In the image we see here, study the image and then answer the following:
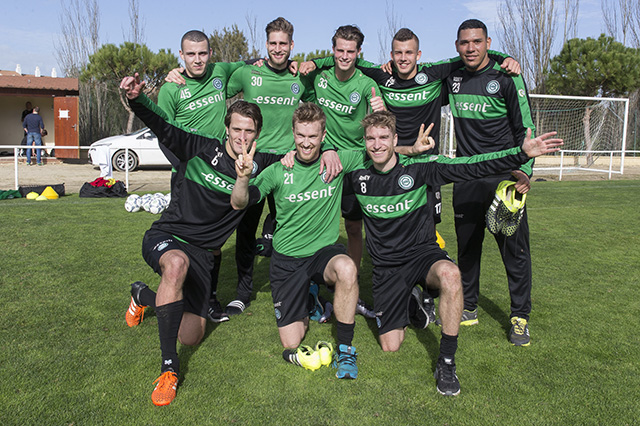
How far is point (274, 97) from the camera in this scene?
4.78 m

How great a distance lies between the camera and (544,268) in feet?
18.7

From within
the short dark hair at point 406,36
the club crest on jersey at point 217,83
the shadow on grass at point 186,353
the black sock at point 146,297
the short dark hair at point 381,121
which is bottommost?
the shadow on grass at point 186,353

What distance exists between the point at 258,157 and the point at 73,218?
5557mm

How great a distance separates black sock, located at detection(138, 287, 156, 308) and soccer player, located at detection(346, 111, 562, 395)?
1.66m

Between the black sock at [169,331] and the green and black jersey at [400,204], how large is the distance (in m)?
1.47

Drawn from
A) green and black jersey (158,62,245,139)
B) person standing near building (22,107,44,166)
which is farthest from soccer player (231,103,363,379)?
person standing near building (22,107,44,166)

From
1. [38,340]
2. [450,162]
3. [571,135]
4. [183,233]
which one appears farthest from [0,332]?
[571,135]

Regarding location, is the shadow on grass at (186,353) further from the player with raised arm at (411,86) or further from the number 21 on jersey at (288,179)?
the player with raised arm at (411,86)

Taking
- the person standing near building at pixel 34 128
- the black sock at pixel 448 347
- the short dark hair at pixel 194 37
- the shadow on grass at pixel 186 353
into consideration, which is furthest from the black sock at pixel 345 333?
the person standing near building at pixel 34 128

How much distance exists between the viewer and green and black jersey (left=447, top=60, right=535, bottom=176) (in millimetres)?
3941

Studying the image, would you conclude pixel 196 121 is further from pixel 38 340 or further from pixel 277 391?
pixel 277 391

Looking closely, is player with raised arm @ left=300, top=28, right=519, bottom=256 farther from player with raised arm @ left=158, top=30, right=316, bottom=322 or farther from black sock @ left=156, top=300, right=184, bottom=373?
black sock @ left=156, top=300, right=184, bottom=373

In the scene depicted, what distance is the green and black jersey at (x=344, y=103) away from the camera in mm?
4570

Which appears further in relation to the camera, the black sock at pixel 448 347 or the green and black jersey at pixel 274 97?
the green and black jersey at pixel 274 97
